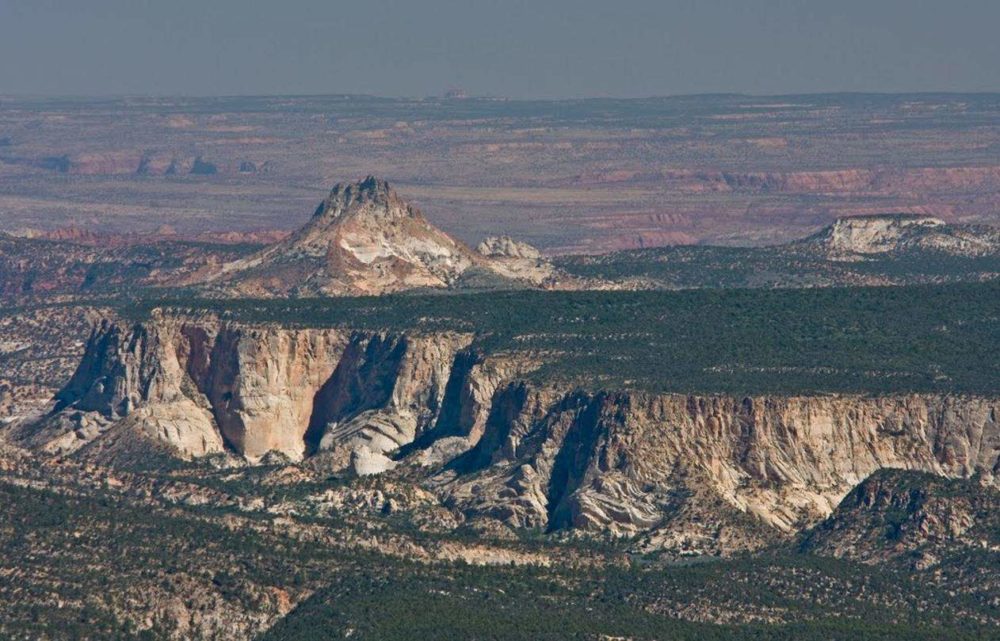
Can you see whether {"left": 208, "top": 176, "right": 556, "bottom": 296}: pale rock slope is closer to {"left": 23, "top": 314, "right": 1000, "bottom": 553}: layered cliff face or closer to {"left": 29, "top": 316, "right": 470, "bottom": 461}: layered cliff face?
{"left": 29, "top": 316, "right": 470, "bottom": 461}: layered cliff face

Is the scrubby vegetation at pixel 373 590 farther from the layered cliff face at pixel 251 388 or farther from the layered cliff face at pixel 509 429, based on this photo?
the layered cliff face at pixel 251 388

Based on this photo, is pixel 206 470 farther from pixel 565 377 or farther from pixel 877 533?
pixel 877 533

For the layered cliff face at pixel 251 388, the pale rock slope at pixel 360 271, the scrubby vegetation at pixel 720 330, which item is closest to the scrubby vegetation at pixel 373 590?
the scrubby vegetation at pixel 720 330

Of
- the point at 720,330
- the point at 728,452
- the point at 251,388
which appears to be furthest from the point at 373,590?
the point at 251,388

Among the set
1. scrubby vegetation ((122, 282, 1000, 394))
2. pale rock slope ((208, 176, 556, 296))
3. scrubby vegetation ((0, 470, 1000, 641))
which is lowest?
pale rock slope ((208, 176, 556, 296))

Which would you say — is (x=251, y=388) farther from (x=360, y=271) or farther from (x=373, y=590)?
(x=373, y=590)

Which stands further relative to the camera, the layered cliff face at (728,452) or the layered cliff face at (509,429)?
the layered cliff face at (728,452)

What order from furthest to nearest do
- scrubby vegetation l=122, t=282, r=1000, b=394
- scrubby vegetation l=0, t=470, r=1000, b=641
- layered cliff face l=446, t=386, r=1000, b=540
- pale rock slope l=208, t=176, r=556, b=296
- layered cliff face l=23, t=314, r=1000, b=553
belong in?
pale rock slope l=208, t=176, r=556, b=296
scrubby vegetation l=122, t=282, r=1000, b=394
layered cliff face l=446, t=386, r=1000, b=540
layered cliff face l=23, t=314, r=1000, b=553
scrubby vegetation l=0, t=470, r=1000, b=641

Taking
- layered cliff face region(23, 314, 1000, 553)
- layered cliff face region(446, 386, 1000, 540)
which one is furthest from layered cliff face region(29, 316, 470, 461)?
layered cliff face region(446, 386, 1000, 540)

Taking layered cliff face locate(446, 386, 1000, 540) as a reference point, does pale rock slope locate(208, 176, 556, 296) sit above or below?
below
